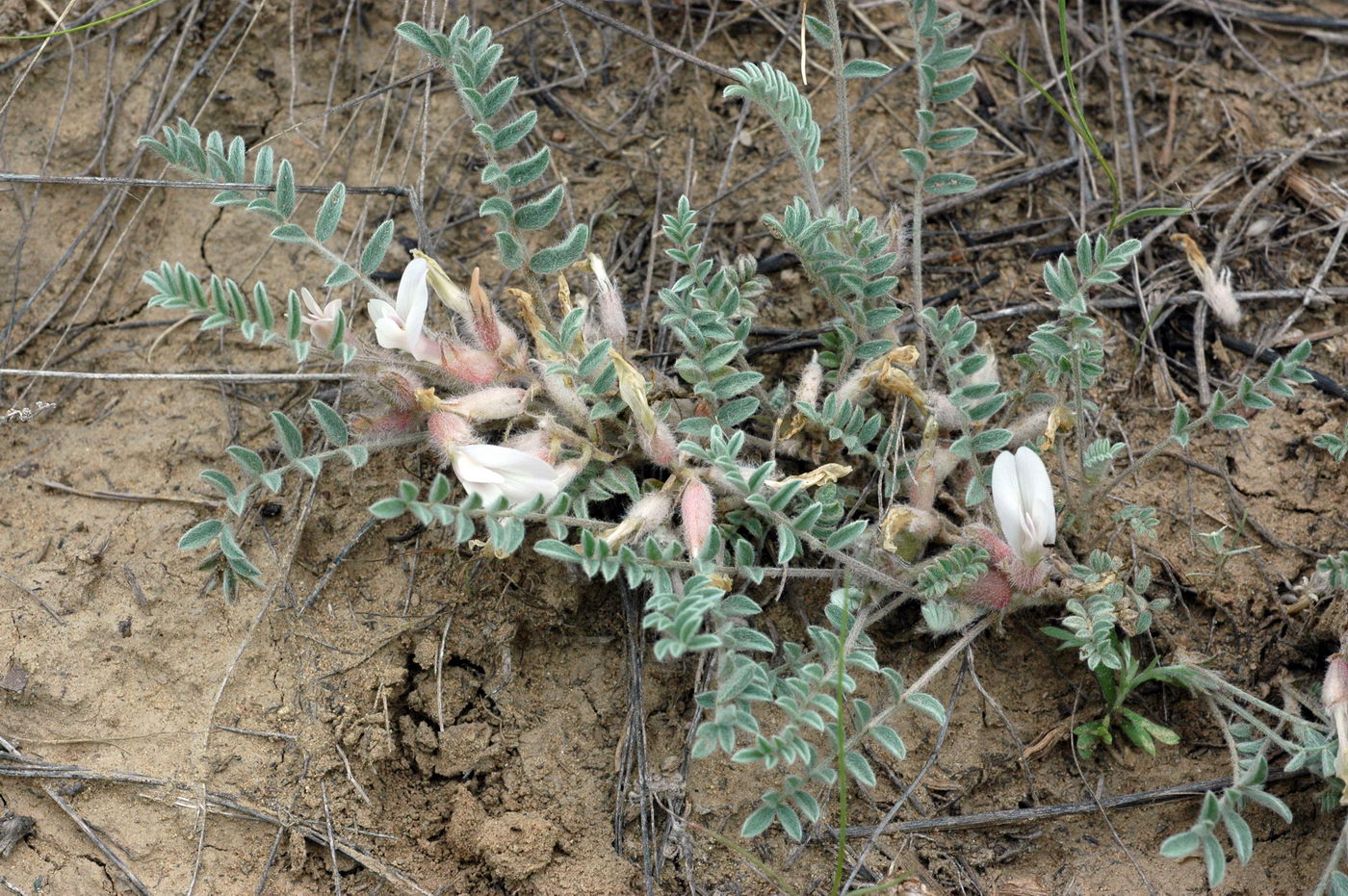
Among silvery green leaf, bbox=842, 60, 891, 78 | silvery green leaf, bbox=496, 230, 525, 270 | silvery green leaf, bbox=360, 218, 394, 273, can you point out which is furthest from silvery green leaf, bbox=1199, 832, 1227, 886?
silvery green leaf, bbox=360, 218, 394, 273

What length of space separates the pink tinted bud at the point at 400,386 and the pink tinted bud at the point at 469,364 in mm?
81

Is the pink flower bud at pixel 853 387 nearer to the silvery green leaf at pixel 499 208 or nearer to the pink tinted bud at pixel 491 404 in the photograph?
the pink tinted bud at pixel 491 404

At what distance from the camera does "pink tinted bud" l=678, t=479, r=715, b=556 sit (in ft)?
7.83

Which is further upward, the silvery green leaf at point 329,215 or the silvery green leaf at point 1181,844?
the silvery green leaf at point 329,215

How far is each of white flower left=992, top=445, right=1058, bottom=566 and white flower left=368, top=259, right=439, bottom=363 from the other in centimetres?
134

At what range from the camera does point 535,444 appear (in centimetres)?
253

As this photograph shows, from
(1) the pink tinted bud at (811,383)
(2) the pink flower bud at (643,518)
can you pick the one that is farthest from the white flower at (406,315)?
(1) the pink tinted bud at (811,383)

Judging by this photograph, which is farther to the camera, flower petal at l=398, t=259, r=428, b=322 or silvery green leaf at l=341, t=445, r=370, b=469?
flower petal at l=398, t=259, r=428, b=322

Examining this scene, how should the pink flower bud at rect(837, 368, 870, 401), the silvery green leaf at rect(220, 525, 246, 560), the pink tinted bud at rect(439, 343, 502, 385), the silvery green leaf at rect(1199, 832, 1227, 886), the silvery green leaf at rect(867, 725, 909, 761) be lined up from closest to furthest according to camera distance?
1. the silvery green leaf at rect(1199, 832, 1227, 886)
2. the silvery green leaf at rect(867, 725, 909, 761)
3. the silvery green leaf at rect(220, 525, 246, 560)
4. the pink tinted bud at rect(439, 343, 502, 385)
5. the pink flower bud at rect(837, 368, 870, 401)

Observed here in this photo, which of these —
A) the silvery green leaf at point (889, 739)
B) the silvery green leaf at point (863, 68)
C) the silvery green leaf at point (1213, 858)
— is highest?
the silvery green leaf at point (863, 68)

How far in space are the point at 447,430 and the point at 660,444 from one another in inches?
19.4

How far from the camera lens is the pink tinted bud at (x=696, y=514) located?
7.83 feet

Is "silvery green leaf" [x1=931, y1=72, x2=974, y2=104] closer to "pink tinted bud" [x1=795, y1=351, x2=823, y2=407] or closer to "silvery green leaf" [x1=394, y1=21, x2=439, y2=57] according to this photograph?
"pink tinted bud" [x1=795, y1=351, x2=823, y2=407]

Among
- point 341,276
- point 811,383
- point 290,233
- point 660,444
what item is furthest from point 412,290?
point 811,383
